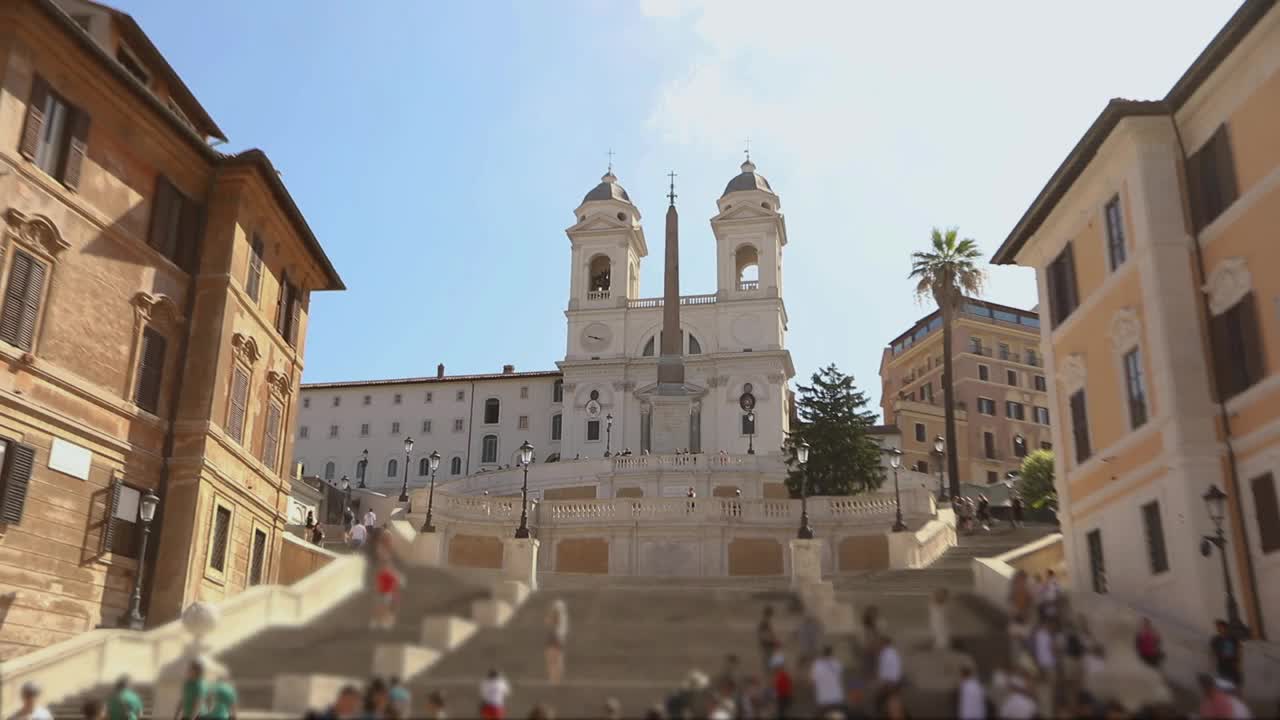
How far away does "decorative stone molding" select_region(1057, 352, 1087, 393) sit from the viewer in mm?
29797

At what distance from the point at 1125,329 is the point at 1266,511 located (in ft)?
17.9

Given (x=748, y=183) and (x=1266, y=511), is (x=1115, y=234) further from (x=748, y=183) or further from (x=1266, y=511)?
(x=748, y=183)

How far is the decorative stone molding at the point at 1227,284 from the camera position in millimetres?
23797

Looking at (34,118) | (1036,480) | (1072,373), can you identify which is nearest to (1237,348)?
(1072,373)

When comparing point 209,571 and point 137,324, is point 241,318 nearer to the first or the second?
point 137,324

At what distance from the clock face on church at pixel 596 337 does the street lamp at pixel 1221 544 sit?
7515 cm

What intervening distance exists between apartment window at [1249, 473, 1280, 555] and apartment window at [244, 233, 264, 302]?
79.4ft

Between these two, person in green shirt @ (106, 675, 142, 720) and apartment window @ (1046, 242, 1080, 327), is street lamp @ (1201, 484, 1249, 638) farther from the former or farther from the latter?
person in green shirt @ (106, 675, 142, 720)

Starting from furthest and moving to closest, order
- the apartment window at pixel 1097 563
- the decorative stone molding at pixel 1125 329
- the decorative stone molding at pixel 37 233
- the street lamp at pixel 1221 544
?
the apartment window at pixel 1097 563, the decorative stone molding at pixel 1125 329, the decorative stone molding at pixel 37 233, the street lamp at pixel 1221 544

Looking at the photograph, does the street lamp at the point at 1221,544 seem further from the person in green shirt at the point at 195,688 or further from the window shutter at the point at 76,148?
the window shutter at the point at 76,148

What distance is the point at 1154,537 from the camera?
25.6 metres

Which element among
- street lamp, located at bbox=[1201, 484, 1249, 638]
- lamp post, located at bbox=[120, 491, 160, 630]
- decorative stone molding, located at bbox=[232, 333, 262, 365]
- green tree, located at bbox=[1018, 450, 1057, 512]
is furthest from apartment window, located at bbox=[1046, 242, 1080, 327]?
green tree, located at bbox=[1018, 450, 1057, 512]

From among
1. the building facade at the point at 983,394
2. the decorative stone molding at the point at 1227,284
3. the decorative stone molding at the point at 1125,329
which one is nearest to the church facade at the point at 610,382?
the building facade at the point at 983,394

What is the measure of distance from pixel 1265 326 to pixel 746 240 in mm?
77541
